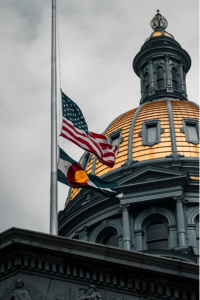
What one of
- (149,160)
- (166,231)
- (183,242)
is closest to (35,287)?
(183,242)

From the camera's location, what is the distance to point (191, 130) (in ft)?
170

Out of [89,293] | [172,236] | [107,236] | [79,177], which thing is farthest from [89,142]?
[107,236]

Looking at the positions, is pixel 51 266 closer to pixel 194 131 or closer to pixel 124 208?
pixel 124 208

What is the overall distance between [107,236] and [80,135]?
23.1 metres

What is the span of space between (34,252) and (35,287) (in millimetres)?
924

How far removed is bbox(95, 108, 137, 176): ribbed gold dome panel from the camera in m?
49.4

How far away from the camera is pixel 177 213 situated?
43.7 m

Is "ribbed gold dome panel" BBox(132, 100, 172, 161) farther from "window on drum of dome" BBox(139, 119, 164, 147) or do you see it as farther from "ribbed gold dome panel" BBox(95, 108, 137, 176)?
"ribbed gold dome panel" BBox(95, 108, 137, 176)

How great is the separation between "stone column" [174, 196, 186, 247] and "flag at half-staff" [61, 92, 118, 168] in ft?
56.3

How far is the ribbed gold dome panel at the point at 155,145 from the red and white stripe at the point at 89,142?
76.6ft

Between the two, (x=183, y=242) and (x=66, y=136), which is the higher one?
(x=183, y=242)

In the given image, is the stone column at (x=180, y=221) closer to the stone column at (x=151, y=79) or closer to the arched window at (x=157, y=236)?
the arched window at (x=157, y=236)

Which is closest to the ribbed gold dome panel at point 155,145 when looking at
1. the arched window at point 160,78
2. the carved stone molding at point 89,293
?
the arched window at point 160,78

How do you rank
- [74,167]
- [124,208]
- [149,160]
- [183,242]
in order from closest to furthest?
1. [74,167]
2. [183,242]
3. [124,208]
4. [149,160]
